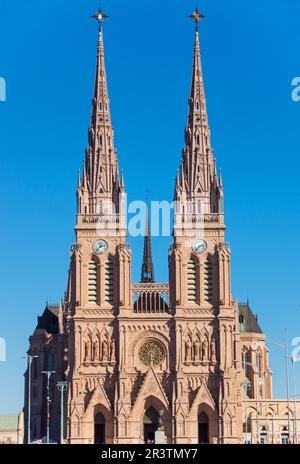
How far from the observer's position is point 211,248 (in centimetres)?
12512

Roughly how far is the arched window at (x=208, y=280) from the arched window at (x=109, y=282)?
31.5 feet

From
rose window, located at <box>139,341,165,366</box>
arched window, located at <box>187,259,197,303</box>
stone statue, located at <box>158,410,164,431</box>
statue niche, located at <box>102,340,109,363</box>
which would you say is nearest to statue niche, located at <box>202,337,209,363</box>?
rose window, located at <box>139,341,165,366</box>

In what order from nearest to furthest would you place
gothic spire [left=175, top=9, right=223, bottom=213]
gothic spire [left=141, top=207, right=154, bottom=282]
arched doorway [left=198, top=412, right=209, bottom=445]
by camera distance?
1. arched doorway [left=198, top=412, right=209, bottom=445]
2. gothic spire [left=175, top=9, right=223, bottom=213]
3. gothic spire [left=141, top=207, right=154, bottom=282]

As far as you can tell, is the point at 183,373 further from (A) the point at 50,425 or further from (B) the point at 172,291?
(A) the point at 50,425

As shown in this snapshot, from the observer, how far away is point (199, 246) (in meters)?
125

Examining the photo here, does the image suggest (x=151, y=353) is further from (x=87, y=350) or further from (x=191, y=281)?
(x=191, y=281)

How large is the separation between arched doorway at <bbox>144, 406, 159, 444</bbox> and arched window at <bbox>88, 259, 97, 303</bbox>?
12.7m

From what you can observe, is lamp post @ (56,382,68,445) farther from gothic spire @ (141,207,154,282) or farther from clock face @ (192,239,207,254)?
gothic spire @ (141,207,154,282)

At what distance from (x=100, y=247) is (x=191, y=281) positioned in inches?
397

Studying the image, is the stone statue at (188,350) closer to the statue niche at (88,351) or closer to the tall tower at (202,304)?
the tall tower at (202,304)

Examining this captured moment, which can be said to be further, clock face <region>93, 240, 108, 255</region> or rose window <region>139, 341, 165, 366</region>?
clock face <region>93, 240, 108, 255</region>

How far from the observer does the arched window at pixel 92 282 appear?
124m

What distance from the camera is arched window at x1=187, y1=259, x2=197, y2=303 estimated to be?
124000 millimetres

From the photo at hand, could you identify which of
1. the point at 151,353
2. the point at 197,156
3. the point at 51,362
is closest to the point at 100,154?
the point at 197,156
